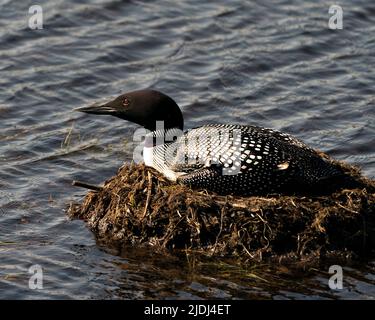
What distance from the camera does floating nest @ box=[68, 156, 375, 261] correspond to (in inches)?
298

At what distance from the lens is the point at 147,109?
8172 millimetres

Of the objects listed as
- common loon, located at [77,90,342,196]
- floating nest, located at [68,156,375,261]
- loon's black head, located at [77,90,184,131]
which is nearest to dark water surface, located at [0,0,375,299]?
floating nest, located at [68,156,375,261]

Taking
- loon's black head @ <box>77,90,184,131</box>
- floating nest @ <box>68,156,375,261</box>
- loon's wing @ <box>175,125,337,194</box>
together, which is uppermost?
loon's black head @ <box>77,90,184,131</box>

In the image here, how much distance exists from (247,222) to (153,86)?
3609 millimetres

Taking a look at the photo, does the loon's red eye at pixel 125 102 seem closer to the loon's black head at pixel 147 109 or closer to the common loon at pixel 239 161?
the loon's black head at pixel 147 109

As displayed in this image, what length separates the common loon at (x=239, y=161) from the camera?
774 cm

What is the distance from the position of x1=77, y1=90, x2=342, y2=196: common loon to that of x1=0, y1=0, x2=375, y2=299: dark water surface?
0.67 m

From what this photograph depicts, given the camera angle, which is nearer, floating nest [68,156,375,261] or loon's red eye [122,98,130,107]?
floating nest [68,156,375,261]

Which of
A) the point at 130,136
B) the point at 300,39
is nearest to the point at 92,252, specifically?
the point at 130,136

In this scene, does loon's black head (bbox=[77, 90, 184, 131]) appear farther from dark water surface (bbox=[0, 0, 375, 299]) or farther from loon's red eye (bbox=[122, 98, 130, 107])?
dark water surface (bbox=[0, 0, 375, 299])
